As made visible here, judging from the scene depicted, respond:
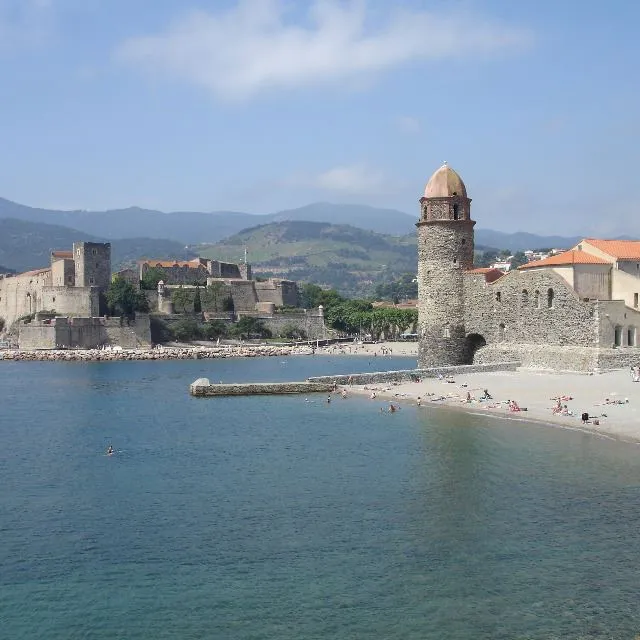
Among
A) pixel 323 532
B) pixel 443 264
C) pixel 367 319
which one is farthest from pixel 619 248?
pixel 367 319

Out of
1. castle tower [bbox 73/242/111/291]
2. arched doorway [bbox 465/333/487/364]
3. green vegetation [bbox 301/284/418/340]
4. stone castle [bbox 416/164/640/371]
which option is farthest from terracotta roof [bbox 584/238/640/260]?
castle tower [bbox 73/242/111/291]

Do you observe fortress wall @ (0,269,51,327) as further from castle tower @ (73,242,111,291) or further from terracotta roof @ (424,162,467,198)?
terracotta roof @ (424,162,467,198)

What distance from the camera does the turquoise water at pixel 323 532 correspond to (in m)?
11.3

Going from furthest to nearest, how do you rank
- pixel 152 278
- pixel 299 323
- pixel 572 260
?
pixel 152 278 < pixel 299 323 < pixel 572 260

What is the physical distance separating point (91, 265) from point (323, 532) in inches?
2277

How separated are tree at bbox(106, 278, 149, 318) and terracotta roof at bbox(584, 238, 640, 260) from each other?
42053 mm

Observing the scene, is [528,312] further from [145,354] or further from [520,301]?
[145,354]

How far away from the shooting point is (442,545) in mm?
13773

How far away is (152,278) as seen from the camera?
3155 inches

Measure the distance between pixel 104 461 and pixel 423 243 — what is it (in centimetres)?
1627

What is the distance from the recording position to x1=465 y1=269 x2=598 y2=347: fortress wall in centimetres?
3039

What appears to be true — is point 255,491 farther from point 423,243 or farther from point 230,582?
point 423,243

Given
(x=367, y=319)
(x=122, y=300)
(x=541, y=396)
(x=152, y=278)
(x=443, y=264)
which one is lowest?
(x=541, y=396)

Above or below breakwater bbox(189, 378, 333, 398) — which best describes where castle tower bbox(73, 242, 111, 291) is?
above
